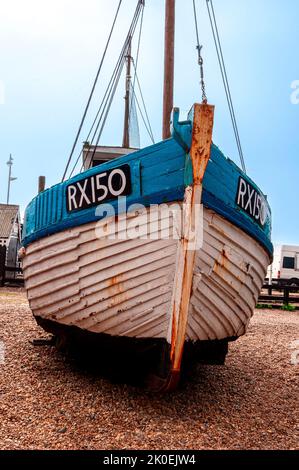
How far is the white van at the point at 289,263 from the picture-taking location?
75.3ft

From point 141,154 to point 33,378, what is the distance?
108 inches

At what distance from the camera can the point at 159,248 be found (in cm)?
382

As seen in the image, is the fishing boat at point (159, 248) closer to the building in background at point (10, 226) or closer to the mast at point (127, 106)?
the mast at point (127, 106)

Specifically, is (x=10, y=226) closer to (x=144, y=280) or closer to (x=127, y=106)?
(x=127, y=106)

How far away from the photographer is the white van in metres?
22.9

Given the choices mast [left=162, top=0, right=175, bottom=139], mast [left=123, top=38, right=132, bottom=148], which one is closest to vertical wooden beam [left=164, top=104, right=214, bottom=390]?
mast [left=162, top=0, right=175, bottom=139]

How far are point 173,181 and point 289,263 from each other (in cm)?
2069

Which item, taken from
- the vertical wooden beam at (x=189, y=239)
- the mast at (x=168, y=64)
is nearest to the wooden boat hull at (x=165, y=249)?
the vertical wooden beam at (x=189, y=239)

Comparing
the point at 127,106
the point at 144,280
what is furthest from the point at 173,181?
the point at 127,106

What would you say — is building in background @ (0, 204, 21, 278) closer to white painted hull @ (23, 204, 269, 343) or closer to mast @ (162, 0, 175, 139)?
mast @ (162, 0, 175, 139)

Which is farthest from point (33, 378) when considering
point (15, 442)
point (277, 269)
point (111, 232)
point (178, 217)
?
point (277, 269)
